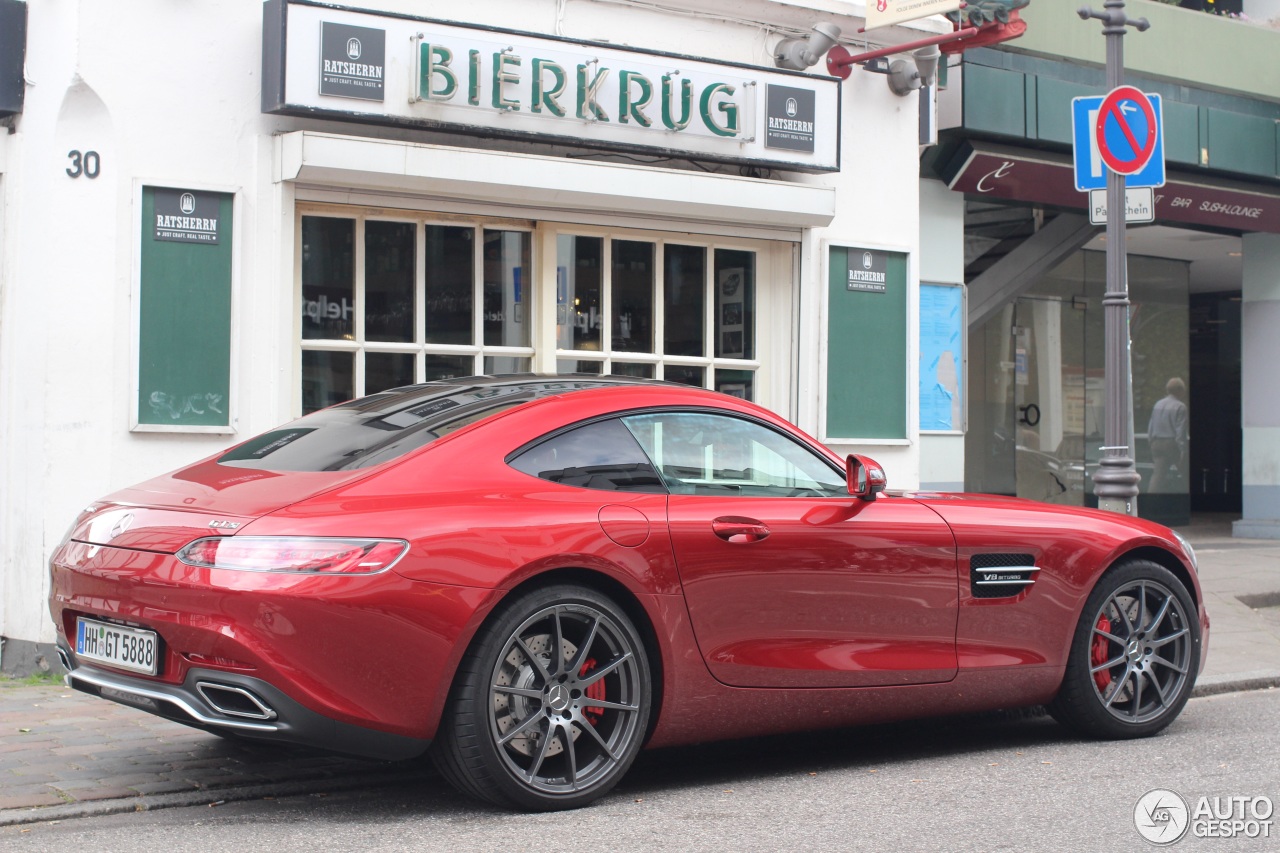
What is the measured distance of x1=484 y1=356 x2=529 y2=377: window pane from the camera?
31.8 feet

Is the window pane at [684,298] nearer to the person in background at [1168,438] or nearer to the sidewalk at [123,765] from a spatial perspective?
the sidewalk at [123,765]

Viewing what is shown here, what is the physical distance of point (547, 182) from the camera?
30.5 ft

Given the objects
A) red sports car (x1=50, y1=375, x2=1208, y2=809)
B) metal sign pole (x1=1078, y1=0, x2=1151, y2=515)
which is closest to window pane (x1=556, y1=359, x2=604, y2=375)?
metal sign pole (x1=1078, y1=0, x2=1151, y2=515)

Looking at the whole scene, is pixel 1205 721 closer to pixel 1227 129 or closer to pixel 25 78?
pixel 25 78

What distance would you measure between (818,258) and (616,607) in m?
6.22

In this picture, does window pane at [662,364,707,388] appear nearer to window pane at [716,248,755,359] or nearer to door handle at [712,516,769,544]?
window pane at [716,248,755,359]

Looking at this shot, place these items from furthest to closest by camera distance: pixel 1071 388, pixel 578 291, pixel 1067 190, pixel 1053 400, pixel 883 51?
pixel 1071 388 < pixel 1053 400 < pixel 1067 190 < pixel 883 51 < pixel 578 291

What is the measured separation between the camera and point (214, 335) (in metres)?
8.46

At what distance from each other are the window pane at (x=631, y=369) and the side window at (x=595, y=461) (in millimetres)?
4669

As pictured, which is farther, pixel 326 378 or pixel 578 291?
pixel 578 291

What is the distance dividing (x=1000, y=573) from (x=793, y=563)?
109cm

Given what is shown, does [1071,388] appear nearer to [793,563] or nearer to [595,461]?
[793,563]

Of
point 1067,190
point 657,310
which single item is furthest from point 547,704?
point 1067,190

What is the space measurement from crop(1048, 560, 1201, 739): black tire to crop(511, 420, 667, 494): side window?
85.2 inches
